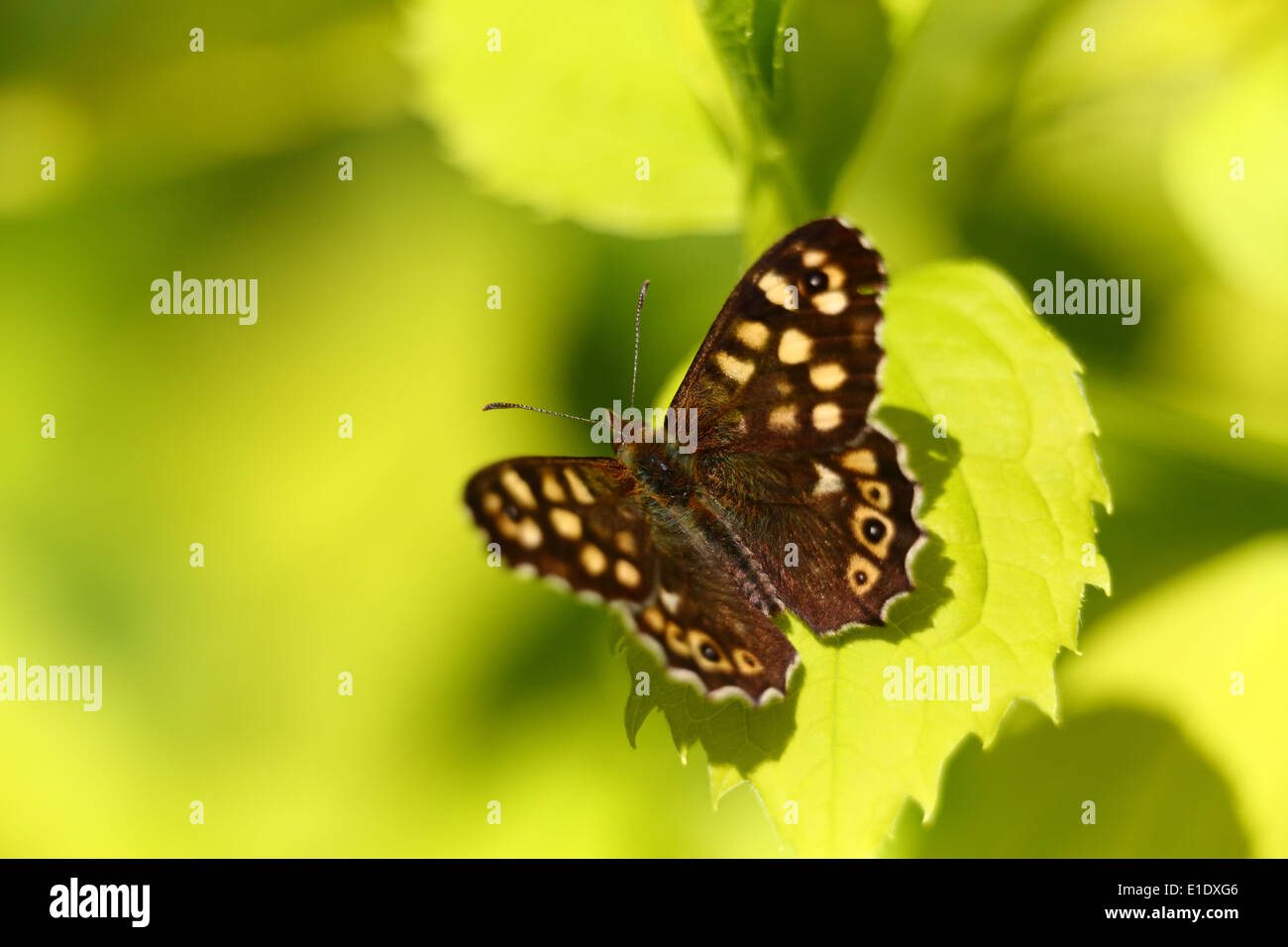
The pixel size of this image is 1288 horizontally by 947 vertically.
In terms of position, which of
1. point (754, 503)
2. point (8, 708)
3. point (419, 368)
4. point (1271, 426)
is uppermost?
point (419, 368)

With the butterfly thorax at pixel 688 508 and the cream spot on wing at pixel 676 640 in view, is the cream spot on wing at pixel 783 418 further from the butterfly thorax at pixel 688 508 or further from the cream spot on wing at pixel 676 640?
the cream spot on wing at pixel 676 640

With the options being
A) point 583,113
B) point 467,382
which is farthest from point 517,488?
point 467,382

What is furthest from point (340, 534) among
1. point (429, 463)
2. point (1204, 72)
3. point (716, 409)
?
point (1204, 72)

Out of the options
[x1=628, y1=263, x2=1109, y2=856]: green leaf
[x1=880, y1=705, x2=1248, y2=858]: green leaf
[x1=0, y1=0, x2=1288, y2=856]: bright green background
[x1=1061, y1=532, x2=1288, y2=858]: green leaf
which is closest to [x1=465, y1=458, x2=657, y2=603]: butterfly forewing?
[x1=628, y1=263, x2=1109, y2=856]: green leaf

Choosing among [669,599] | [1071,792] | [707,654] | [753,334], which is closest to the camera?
[707,654]

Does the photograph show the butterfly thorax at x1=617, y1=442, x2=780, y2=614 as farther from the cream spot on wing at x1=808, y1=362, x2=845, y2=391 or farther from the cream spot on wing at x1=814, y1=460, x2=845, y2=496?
the cream spot on wing at x1=808, y1=362, x2=845, y2=391

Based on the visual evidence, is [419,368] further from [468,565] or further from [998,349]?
[998,349]

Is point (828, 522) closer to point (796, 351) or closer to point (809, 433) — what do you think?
point (809, 433)
